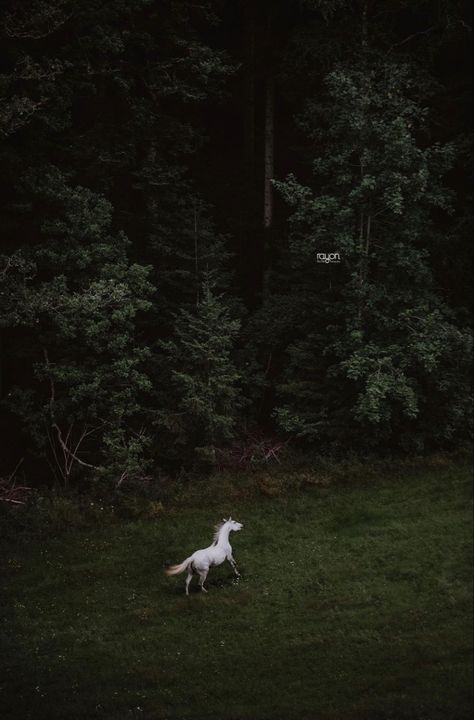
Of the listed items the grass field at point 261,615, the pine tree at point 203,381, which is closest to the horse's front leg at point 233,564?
the grass field at point 261,615

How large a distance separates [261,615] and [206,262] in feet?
38.2

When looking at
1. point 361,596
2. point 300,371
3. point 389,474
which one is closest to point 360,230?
point 300,371

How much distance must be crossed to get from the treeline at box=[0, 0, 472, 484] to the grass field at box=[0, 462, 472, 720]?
2.92m

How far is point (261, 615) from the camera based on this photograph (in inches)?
553

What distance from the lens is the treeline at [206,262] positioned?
65.8 ft

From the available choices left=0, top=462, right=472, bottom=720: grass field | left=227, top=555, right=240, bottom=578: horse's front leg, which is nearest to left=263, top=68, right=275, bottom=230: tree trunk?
left=0, top=462, right=472, bottom=720: grass field

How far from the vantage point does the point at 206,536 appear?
1745 centimetres

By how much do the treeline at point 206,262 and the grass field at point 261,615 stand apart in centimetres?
292

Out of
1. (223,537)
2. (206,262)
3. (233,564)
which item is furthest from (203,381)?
(233,564)

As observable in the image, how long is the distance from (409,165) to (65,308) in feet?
33.7

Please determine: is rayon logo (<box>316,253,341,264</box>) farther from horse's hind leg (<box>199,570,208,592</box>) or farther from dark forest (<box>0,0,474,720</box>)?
horse's hind leg (<box>199,570,208,592</box>)

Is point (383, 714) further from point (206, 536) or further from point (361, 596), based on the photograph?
point (206, 536)

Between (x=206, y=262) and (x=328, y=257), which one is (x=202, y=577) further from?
(x=206, y=262)

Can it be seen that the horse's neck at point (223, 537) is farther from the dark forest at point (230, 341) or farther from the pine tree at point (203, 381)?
the pine tree at point (203, 381)
